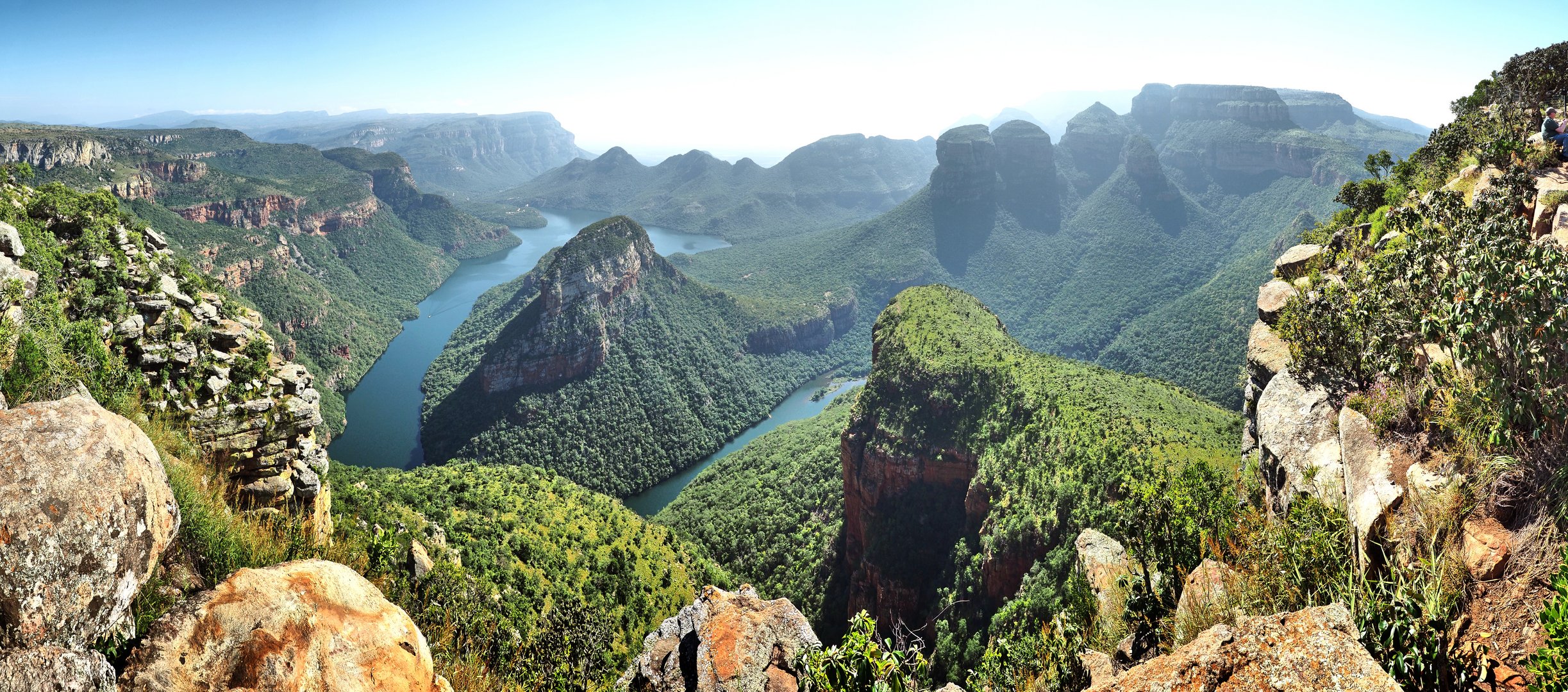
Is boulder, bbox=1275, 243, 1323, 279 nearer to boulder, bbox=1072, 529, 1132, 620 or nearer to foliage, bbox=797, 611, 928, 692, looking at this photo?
boulder, bbox=1072, 529, 1132, 620

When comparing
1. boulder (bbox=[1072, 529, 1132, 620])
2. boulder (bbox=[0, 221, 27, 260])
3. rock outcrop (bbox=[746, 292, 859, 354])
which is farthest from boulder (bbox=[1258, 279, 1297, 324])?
rock outcrop (bbox=[746, 292, 859, 354])

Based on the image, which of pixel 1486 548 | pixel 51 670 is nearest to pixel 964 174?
pixel 1486 548

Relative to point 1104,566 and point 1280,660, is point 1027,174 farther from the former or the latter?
point 1280,660

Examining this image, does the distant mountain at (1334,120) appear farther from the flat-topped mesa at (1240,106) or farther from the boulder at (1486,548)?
the boulder at (1486,548)

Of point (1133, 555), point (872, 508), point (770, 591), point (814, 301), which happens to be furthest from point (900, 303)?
point (814, 301)

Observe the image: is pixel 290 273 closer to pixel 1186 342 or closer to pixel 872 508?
pixel 872 508

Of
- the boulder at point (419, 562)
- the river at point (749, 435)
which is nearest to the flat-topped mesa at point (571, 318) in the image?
the river at point (749, 435)
